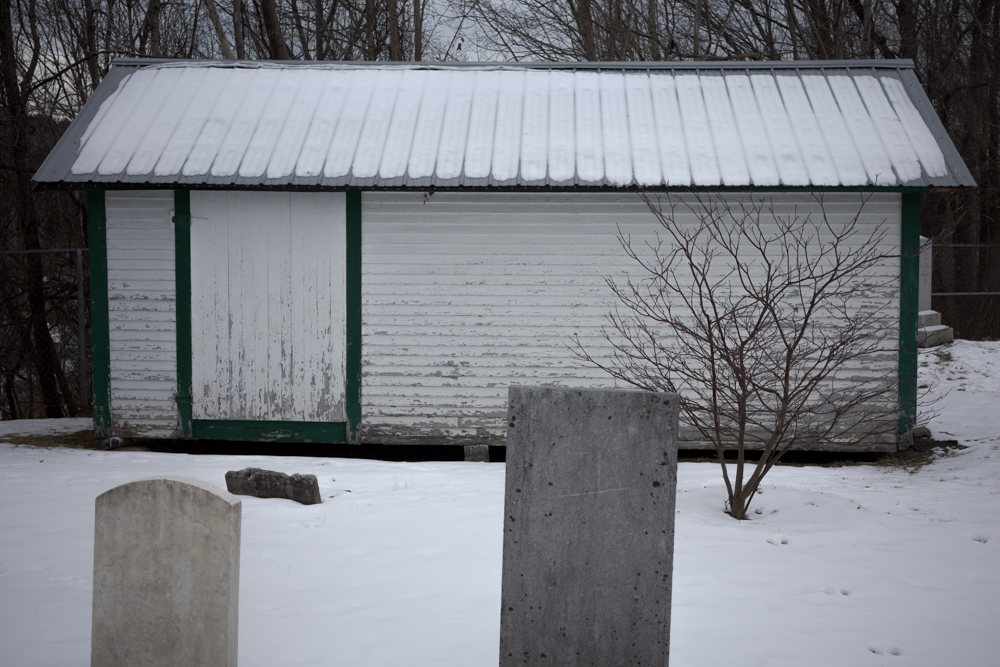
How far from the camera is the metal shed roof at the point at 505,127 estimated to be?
755 cm

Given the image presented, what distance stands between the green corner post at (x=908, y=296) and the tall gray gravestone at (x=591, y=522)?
5775 mm

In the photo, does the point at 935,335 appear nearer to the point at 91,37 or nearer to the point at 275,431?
the point at 275,431

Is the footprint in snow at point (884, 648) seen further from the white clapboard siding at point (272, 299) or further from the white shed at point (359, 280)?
the white clapboard siding at point (272, 299)

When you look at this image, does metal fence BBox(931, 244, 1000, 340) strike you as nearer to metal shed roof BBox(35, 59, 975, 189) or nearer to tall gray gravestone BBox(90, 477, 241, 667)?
metal shed roof BBox(35, 59, 975, 189)

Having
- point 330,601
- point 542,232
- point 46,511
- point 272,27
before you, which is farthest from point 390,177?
point 272,27

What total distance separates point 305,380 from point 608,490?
5.48 m

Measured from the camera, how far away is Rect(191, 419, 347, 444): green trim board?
7.95 meters

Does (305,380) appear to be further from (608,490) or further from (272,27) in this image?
(272,27)

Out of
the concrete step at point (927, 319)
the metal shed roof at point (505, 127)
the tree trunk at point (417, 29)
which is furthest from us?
the tree trunk at point (417, 29)

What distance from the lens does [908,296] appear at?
7.69 m

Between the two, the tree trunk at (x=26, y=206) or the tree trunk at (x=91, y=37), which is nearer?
the tree trunk at (x=26, y=206)

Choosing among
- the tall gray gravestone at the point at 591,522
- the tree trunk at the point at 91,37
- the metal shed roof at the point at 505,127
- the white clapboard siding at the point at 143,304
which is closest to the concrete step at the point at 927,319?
the metal shed roof at the point at 505,127

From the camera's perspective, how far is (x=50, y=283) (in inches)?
562

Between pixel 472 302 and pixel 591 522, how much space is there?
16.7ft
